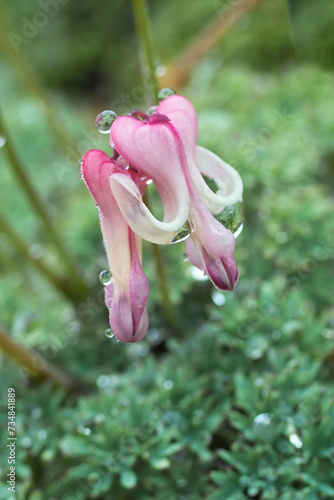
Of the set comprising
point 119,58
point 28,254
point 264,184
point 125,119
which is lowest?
point 119,58

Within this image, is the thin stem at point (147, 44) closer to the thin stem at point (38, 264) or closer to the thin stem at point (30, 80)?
the thin stem at point (38, 264)

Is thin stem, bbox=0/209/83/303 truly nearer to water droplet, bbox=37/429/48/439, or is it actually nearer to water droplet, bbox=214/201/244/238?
water droplet, bbox=37/429/48/439

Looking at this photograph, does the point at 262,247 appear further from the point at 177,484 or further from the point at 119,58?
the point at 119,58

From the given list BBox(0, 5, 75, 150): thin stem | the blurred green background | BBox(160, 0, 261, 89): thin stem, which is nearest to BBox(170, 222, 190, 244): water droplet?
the blurred green background

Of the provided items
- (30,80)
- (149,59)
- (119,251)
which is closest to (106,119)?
(119,251)

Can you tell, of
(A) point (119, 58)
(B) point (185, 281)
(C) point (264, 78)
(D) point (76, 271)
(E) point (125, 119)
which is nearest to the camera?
(E) point (125, 119)

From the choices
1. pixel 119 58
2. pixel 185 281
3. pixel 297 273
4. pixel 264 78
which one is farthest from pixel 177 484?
pixel 119 58

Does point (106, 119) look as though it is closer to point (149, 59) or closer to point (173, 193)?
point (173, 193)
